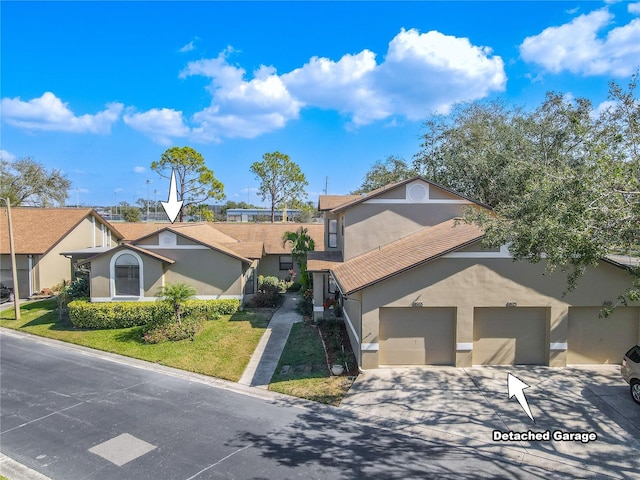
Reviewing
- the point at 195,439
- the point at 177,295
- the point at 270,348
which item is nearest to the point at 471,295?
the point at 270,348

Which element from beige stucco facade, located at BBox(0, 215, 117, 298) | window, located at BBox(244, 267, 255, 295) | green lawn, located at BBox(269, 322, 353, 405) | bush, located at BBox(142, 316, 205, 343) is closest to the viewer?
green lawn, located at BBox(269, 322, 353, 405)

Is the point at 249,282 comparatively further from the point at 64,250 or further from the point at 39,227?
the point at 39,227

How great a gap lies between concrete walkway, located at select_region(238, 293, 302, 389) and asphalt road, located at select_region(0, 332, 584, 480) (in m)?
1.21

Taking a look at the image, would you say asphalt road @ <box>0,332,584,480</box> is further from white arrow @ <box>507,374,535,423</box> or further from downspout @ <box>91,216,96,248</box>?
downspout @ <box>91,216,96,248</box>

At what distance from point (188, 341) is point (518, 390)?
1325 cm

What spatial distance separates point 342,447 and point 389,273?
5.85 metres

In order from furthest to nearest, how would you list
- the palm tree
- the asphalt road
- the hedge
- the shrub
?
the shrub < the hedge < the palm tree < the asphalt road

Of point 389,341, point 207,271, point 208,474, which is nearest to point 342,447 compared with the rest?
point 208,474

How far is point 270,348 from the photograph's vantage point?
17531mm

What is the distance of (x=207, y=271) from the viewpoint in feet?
76.4

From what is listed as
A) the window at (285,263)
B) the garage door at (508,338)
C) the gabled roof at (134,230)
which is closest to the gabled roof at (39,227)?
the gabled roof at (134,230)

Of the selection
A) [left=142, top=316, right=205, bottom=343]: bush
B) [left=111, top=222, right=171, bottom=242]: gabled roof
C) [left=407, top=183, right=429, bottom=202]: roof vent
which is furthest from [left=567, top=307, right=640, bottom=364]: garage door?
[left=111, top=222, right=171, bottom=242]: gabled roof

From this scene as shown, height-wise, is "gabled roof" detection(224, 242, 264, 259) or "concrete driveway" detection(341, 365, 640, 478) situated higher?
"gabled roof" detection(224, 242, 264, 259)

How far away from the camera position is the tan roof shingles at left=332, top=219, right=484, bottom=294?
13.8 m
